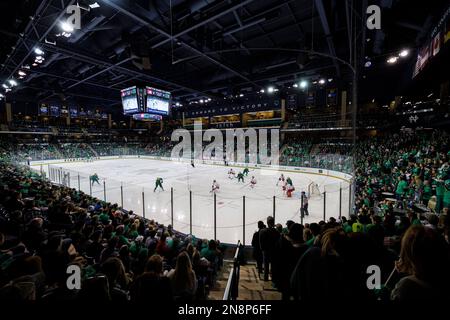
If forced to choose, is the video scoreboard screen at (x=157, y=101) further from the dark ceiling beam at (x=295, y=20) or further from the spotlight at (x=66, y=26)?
the dark ceiling beam at (x=295, y=20)

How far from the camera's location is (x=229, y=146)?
35469 mm

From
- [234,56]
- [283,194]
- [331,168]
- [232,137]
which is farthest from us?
[232,137]

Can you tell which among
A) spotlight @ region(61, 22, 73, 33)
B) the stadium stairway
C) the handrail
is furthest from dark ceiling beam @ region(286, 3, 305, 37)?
the handrail

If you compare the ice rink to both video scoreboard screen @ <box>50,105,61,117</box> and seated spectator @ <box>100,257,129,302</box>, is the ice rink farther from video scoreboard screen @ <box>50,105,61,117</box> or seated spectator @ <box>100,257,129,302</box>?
video scoreboard screen @ <box>50,105,61,117</box>

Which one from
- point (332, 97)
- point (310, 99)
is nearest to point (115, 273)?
point (332, 97)

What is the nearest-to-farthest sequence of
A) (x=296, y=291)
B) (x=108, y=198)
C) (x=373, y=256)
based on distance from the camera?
(x=296, y=291) < (x=373, y=256) < (x=108, y=198)

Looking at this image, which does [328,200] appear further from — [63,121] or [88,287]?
[63,121]

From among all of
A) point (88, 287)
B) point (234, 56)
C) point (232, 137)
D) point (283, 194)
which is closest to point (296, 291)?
point (88, 287)

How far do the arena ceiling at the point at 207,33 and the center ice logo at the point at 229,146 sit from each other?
11492 millimetres

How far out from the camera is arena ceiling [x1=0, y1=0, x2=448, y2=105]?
29.4 feet

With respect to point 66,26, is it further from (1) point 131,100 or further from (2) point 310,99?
(2) point 310,99

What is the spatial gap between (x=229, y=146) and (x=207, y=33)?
23.1 meters
